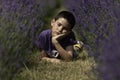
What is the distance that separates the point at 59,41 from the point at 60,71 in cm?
63

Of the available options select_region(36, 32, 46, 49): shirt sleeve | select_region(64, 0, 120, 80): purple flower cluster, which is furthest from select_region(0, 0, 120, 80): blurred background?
select_region(36, 32, 46, 49): shirt sleeve

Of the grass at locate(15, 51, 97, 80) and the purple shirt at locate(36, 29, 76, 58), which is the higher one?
the purple shirt at locate(36, 29, 76, 58)

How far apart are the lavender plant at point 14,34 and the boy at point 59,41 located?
0.80 feet

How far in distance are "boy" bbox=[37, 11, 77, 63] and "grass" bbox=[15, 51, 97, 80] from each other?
0.14 m

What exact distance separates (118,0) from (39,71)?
1.10 m

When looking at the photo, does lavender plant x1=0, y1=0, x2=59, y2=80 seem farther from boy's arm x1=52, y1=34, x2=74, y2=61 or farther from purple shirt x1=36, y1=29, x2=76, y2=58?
boy's arm x1=52, y1=34, x2=74, y2=61

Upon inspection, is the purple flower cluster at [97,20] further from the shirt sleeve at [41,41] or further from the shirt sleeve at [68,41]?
the shirt sleeve at [41,41]

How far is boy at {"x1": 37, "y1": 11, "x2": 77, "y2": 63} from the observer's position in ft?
13.2

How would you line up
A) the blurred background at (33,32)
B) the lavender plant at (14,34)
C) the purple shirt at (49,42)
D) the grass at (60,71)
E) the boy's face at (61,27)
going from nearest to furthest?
the blurred background at (33,32)
the lavender plant at (14,34)
the grass at (60,71)
the boy's face at (61,27)
the purple shirt at (49,42)

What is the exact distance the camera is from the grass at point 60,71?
3.37 m

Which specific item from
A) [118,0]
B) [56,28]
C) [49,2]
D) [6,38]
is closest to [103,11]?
[118,0]

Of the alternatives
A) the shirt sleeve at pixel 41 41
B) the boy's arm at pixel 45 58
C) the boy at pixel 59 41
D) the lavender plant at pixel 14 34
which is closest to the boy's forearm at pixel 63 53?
the boy at pixel 59 41

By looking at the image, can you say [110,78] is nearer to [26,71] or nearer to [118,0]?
[26,71]

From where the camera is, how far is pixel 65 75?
355cm
